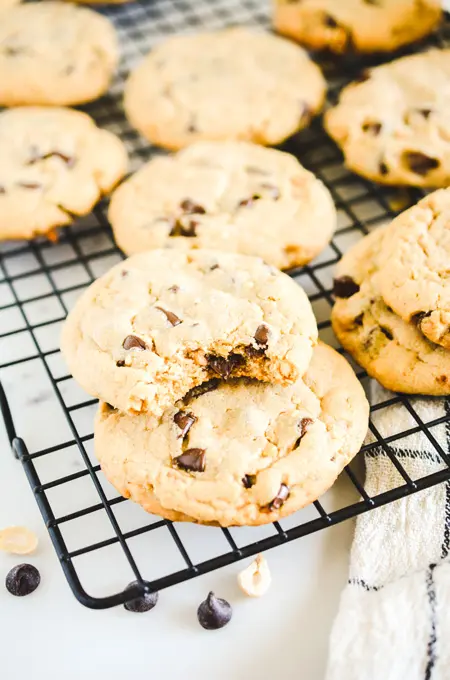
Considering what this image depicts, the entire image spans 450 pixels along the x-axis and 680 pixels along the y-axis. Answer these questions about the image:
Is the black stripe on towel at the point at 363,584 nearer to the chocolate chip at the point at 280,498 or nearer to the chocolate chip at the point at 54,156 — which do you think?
the chocolate chip at the point at 280,498

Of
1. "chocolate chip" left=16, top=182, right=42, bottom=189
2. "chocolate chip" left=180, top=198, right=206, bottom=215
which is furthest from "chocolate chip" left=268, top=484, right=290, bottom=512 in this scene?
"chocolate chip" left=16, top=182, right=42, bottom=189

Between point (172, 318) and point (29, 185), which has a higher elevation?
point (172, 318)

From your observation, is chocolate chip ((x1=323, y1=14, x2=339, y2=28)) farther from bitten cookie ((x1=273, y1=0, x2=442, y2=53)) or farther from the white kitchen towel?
the white kitchen towel

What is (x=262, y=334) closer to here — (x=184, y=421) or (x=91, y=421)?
(x=184, y=421)

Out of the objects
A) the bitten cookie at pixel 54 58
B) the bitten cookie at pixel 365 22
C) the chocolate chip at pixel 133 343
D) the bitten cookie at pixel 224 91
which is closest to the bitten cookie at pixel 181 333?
the chocolate chip at pixel 133 343

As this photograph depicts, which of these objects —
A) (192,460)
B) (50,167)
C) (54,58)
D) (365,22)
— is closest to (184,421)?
(192,460)

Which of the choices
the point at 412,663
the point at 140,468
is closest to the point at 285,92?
the point at 140,468
